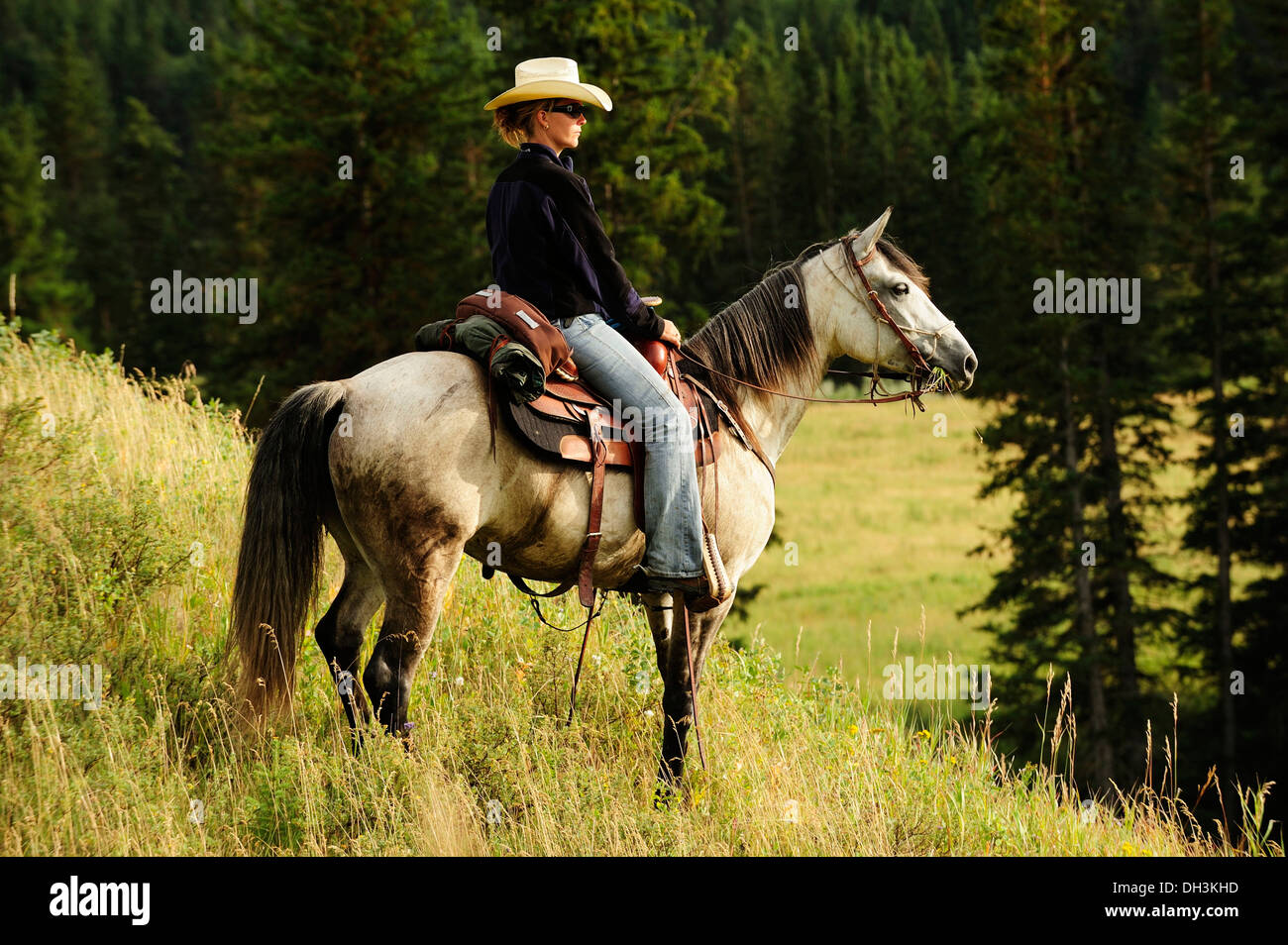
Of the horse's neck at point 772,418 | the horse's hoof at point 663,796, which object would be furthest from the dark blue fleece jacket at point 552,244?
the horse's hoof at point 663,796

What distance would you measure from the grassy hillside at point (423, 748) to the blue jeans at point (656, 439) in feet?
3.55

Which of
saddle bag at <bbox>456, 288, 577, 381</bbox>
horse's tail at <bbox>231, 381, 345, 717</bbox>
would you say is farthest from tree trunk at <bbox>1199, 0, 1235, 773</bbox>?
horse's tail at <bbox>231, 381, 345, 717</bbox>

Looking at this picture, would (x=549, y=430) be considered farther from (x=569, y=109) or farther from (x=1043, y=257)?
(x=1043, y=257)

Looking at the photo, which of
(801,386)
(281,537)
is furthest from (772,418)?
(281,537)

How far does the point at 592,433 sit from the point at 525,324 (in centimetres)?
59

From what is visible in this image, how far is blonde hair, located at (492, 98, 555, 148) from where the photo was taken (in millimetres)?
5137

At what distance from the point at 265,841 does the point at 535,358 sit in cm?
244

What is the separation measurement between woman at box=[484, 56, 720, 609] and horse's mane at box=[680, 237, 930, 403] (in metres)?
0.85

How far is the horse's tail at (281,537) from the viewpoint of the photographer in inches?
186

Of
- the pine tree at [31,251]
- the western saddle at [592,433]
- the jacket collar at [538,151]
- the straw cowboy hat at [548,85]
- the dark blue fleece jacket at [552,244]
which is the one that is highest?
the pine tree at [31,251]

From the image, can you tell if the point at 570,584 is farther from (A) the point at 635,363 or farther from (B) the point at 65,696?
(B) the point at 65,696

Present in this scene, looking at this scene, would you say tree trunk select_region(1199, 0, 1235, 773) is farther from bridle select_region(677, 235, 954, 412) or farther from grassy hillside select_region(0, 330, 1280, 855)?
bridle select_region(677, 235, 954, 412)

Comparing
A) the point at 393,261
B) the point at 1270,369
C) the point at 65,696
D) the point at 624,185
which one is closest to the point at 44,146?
the point at 393,261

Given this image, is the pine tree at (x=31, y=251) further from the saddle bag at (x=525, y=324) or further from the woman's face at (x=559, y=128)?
the saddle bag at (x=525, y=324)
